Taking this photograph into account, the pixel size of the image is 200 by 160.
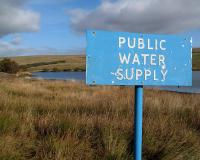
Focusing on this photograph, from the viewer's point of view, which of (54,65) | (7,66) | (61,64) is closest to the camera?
(7,66)

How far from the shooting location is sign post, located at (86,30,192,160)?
152 inches

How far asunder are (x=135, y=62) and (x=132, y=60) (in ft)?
0.14

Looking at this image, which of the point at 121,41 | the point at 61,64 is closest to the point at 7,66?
the point at 121,41

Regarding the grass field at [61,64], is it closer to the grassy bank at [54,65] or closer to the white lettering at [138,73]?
the grassy bank at [54,65]

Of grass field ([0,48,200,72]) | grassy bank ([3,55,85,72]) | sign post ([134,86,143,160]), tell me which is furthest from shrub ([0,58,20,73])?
sign post ([134,86,143,160])

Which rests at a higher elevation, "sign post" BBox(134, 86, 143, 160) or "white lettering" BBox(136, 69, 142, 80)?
"white lettering" BBox(136, 69, 142, 80)

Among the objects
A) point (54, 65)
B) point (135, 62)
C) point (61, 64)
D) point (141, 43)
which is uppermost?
point (61, 64)

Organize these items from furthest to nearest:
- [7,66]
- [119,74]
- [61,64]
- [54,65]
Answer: [61,64] < [54,65] < [7,66] < [119,74]

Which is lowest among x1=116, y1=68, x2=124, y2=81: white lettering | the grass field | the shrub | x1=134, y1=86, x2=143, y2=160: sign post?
Answer: x1=134, y1=86, x2=143, y2=160: sign post

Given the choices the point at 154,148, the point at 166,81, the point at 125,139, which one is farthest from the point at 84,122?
the point at 166,81

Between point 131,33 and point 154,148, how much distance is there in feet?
4.93

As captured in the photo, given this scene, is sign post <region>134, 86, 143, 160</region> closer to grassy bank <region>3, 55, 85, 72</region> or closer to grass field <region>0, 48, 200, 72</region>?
grass field <region>0, 48, 200, 72</region>

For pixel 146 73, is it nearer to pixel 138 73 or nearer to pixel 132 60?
pixel 138 73

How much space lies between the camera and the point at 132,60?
395 cm
